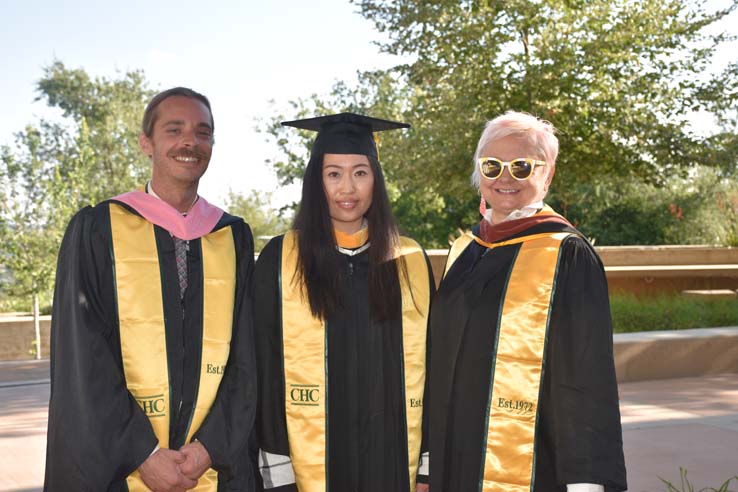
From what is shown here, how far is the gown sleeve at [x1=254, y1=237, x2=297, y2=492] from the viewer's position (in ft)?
9.66

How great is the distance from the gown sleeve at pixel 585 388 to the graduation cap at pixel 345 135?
3.05 feet

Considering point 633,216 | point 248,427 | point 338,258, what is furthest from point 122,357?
point 633,216

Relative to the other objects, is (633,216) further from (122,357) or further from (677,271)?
(122,357)

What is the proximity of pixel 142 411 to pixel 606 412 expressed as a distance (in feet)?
4.93

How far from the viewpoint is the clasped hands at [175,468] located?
265cm

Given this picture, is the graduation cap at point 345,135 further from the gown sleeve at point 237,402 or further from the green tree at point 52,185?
the green tree at point 52,185

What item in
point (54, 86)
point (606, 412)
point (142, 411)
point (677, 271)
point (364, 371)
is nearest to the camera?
point (606, 412)

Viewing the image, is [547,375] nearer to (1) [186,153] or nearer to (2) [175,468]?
(2) [175,468]

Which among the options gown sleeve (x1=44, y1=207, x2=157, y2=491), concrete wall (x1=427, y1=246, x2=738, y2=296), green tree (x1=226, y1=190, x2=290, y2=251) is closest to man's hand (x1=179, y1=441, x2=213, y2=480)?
gown sleeve (x1=44, y1=207, x2=157, y2=491)

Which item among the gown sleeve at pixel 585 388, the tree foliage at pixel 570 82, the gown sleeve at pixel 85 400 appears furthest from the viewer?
the tree foliage at pixel 570 82

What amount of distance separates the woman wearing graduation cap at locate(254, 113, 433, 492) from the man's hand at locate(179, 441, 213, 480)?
0.90 ft

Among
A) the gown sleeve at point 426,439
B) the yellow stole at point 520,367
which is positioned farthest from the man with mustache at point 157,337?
the yellow stole at point 520,367

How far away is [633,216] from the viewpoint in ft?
70.6

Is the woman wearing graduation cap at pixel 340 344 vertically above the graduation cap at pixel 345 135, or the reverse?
the graduation cap at pixel 345 135
